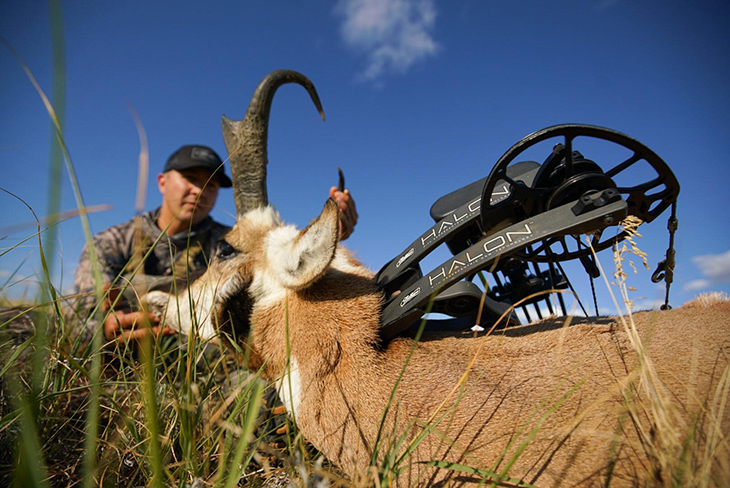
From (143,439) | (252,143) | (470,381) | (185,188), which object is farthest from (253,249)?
(185,188)

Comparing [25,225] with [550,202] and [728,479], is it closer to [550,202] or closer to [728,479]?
[550,202]

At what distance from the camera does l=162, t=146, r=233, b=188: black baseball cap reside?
6.10 meters

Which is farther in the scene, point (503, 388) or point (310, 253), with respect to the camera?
point (310, 253)

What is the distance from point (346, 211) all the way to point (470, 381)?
2.54 m

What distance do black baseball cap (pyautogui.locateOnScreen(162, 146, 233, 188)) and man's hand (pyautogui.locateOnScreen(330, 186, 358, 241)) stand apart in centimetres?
298

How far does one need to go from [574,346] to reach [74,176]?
6.66ft

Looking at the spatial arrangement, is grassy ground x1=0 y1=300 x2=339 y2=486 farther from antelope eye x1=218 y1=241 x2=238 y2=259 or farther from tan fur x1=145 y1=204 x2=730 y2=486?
antelope eye x1=218 y1=241 x2=238 y2=259

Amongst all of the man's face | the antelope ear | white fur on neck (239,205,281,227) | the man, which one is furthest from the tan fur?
the man's face

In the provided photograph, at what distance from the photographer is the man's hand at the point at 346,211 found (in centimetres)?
365

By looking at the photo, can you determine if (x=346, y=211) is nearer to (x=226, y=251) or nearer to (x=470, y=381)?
(x=226, y=251)

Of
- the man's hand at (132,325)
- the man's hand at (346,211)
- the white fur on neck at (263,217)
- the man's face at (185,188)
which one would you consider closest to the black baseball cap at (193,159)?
the man's face at (185,188)

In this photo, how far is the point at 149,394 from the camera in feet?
2.73

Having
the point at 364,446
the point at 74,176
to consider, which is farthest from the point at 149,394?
the point at 364,446

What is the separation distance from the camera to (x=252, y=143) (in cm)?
275
